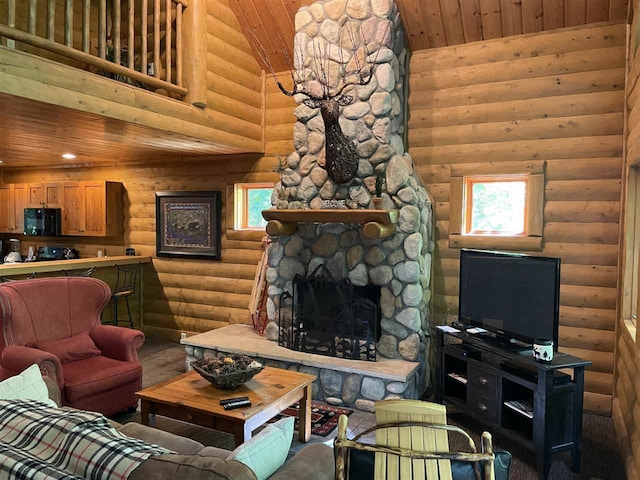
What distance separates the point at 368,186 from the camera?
178 inches

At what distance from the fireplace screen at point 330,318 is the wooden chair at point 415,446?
9.22 feet

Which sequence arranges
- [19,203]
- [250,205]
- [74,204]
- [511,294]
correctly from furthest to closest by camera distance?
1. [19,203]
2. [74,204]
3. [250,205]
4. [511,294]

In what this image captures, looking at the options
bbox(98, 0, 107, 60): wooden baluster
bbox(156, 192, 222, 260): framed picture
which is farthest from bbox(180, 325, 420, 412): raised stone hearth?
bbox(98, 0, 107, 60): wooden baluster

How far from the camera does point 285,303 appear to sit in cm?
492

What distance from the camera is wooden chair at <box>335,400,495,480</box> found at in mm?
1487

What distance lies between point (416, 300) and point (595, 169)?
1.85m

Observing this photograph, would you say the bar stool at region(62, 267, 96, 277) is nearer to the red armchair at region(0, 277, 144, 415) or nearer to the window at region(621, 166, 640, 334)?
the red armchair at region(0, 277, 144, 415)

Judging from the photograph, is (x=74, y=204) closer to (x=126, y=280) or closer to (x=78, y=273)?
(x=126, y=280)

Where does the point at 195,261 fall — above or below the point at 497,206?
below

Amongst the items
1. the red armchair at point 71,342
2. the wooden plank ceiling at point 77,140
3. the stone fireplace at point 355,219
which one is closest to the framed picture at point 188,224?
the wooden plank ceiling at point 77,140

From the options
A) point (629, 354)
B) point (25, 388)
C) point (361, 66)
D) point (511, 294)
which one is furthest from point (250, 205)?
point (629, 354)

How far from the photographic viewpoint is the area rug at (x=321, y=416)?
374 cm

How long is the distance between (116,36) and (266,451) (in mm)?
3551

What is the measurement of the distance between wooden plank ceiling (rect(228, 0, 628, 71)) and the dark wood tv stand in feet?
8.92
